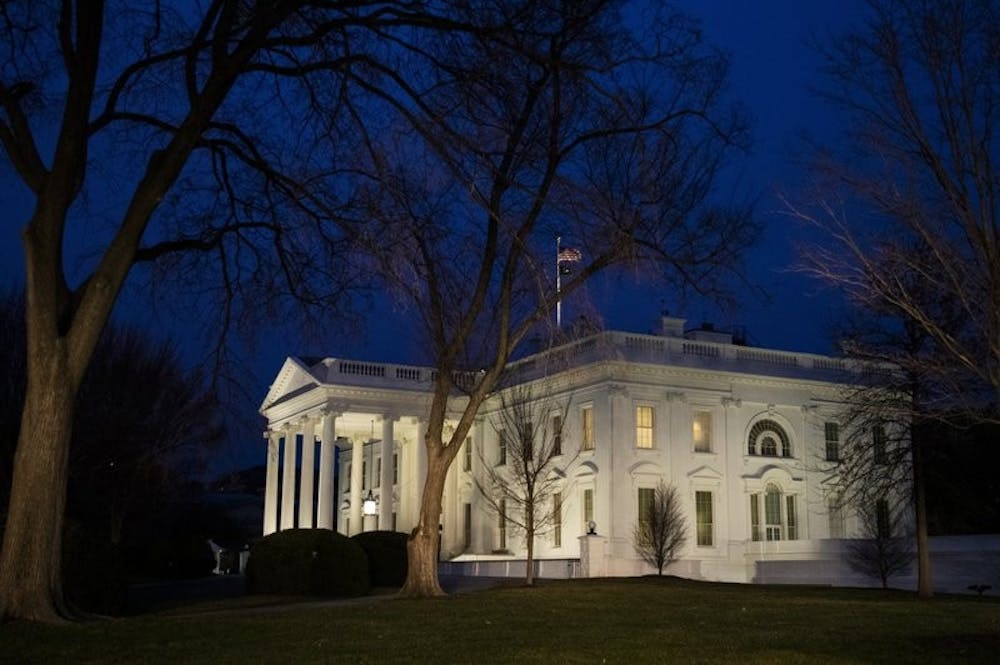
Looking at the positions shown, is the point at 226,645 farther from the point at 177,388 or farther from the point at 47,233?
the point at 177,388

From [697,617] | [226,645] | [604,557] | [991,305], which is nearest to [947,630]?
[697,617]

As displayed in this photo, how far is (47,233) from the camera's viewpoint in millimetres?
13172

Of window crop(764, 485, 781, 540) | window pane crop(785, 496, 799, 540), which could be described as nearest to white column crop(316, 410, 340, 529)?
window crop(764, 485, 781, 540)

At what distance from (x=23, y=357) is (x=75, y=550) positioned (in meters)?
16.6

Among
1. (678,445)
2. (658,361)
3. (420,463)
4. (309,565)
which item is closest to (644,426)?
(678,445)

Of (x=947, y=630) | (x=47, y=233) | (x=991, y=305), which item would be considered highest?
(x=47, y=233)

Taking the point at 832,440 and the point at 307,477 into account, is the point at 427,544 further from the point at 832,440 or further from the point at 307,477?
the point at 832,440

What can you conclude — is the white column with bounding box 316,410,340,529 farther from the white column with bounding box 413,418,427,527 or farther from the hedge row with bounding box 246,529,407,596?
the hedge row with bounding box 246,529,407,596

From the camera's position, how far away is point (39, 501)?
496 inches

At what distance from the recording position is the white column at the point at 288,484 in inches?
1996

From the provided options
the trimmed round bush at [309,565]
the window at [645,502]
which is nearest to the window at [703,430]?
the window at [645,502]

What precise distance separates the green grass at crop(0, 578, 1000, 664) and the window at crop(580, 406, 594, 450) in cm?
2573

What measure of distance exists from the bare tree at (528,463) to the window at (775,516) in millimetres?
7779

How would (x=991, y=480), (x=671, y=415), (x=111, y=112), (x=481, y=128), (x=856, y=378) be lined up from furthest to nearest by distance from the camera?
(x=991, y=480) → (x=856, y=378) → (x=671, y=415) → (x=481, y=128) → (x=111, y=112)
